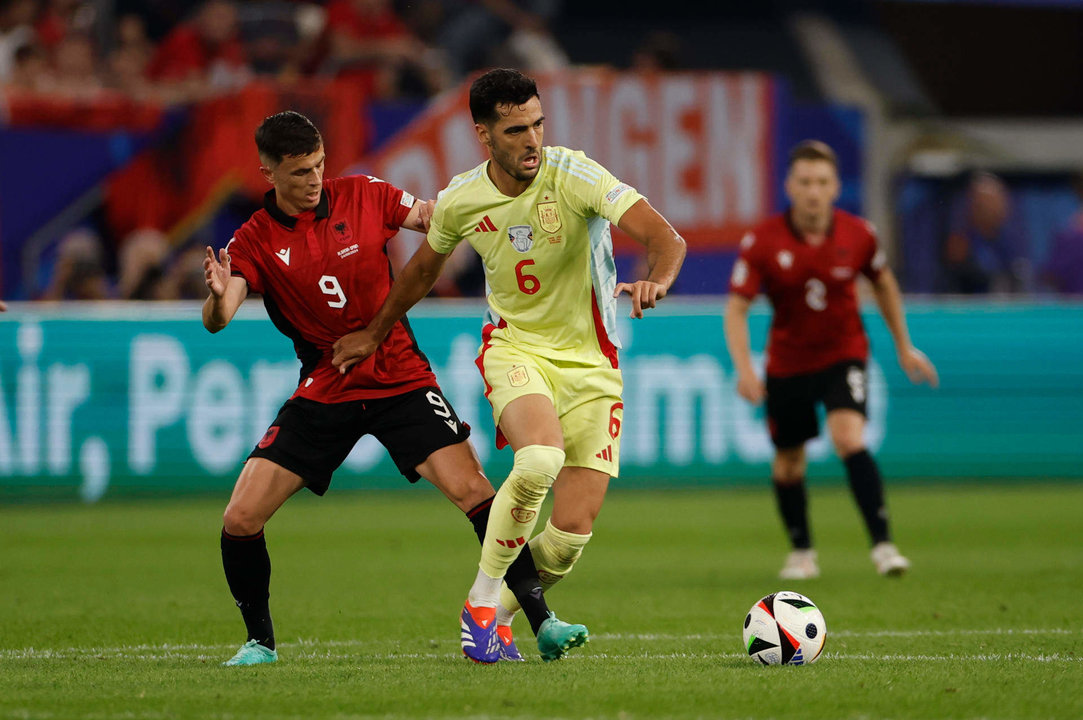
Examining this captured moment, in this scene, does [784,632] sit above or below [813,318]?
below

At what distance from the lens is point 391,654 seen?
21.2 feet

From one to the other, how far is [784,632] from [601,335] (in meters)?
1.42

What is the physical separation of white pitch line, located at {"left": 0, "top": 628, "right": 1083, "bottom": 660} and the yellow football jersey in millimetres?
1329

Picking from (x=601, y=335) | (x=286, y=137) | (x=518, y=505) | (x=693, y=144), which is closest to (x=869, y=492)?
(x=601, y=335)

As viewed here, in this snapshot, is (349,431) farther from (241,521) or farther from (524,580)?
(524,580)

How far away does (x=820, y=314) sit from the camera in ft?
30.8

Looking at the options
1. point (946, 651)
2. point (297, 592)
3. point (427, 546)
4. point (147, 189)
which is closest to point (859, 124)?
point (147, 189)

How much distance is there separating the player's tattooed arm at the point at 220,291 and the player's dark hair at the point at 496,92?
1145mm

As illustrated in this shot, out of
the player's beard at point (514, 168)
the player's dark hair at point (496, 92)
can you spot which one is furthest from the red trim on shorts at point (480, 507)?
the player's dark hair at point (496, 92)

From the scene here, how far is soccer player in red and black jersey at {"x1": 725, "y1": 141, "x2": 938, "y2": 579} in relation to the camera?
927 cm

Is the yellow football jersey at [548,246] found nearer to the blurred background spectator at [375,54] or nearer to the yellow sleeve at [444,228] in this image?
the yellow sleeve at [444,228]

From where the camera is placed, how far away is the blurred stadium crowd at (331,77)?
1609 centimetres

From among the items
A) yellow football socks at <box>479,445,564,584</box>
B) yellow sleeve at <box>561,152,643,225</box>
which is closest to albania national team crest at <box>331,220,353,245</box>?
yellow sleeve at <box>561,152,643,225</box>

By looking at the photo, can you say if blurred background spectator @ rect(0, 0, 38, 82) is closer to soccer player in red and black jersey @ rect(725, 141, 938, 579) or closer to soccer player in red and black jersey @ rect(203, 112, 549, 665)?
soccer player in red and black jersey @ rect(725, 141, 938, 579)
